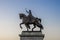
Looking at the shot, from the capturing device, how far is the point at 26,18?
5039 inches

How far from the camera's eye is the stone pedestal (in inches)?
5034

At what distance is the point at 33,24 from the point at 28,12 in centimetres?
153

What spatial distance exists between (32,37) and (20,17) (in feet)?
8.95

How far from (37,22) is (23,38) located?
97.3 inches

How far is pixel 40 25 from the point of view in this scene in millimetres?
128000

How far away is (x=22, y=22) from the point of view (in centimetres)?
12812

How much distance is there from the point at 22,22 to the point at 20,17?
639mm

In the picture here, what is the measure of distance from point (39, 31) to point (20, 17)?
2748mm

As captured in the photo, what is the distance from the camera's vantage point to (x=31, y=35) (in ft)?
420

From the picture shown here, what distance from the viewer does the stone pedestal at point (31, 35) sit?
12788cm

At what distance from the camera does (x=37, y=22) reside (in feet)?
420

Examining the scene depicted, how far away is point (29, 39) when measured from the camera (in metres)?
128

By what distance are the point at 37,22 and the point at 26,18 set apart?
1.36 metres

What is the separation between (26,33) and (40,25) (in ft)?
6.15
